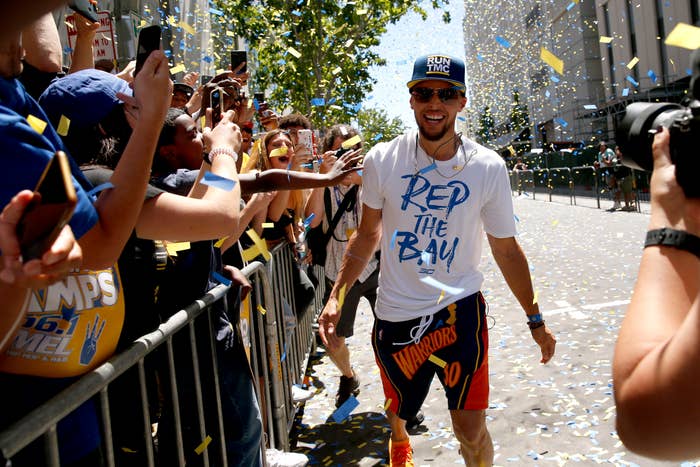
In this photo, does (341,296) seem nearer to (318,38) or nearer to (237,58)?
(237,58)

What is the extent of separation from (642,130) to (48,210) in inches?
48.9

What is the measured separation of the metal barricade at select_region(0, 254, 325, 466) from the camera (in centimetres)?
160

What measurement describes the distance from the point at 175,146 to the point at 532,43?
5185 cm

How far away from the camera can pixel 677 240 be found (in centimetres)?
124

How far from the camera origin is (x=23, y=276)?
110cm

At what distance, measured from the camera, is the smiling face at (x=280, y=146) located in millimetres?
4699

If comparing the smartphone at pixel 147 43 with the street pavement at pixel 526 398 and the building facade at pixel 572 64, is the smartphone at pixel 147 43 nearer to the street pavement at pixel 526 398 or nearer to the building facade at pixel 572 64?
the street pavement at pixel 526 398

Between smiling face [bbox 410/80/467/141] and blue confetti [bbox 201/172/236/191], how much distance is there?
1678mm

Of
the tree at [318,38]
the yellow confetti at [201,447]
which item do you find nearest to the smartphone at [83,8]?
the yellow confetti at [201,447]

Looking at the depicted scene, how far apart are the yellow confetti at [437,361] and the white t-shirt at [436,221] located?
237mm

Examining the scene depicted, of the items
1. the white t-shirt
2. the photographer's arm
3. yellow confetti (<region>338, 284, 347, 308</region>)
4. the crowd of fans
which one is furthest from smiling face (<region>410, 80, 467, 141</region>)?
the photographer's arm

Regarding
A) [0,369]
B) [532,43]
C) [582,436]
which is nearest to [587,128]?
[532,43]

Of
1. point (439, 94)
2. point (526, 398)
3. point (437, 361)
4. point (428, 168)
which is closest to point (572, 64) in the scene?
point (526, 398)

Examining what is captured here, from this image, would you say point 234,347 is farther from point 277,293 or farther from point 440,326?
point 277,293
